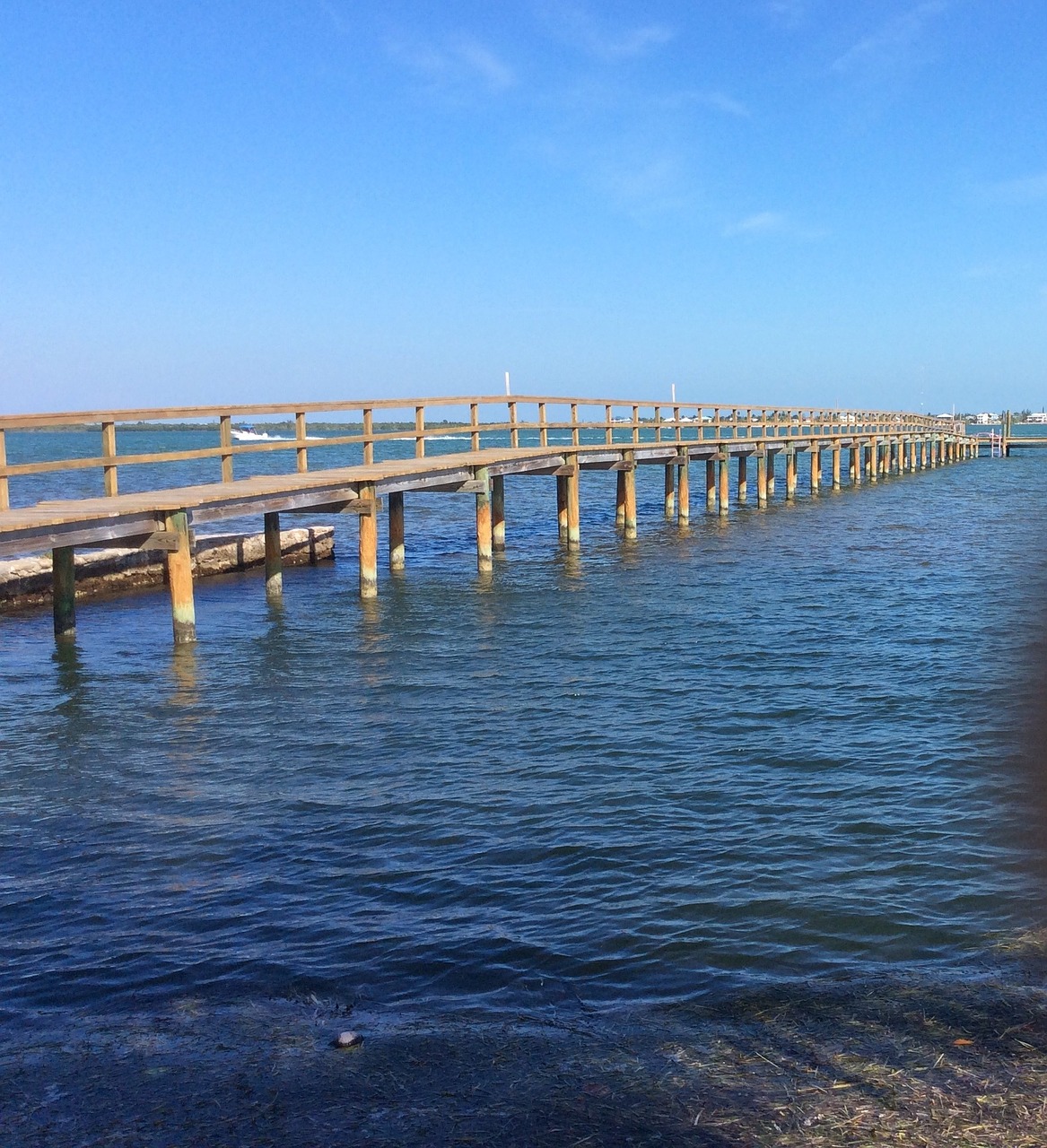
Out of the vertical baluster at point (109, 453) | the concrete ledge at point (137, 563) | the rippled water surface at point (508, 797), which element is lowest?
the rippled water surface at point (508, 797)

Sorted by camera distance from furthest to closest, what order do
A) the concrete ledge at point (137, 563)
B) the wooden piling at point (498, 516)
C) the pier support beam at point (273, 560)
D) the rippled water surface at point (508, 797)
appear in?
the wooden piling at point (498, 516), the pier support beam at point (273, 560), the concrete ledge at point (137, 563), the rippled water surface at point (508, 797)

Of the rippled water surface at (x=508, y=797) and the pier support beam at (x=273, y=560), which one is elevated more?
the pier support beam at (x=273, y=560)

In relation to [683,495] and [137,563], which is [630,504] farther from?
[137,563]

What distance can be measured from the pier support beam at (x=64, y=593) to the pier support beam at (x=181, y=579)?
1.33 metres

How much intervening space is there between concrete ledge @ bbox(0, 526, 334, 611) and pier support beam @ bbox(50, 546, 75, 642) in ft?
8.98

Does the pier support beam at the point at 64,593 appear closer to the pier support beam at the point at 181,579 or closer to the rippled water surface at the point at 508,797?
the rippled water surface at the point at 508,797

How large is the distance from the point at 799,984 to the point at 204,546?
1601 centimetres

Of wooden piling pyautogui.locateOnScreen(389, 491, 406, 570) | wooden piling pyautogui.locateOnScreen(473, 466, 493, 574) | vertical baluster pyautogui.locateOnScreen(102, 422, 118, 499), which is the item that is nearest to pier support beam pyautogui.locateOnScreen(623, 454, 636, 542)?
wooden piling pyautogui.locateOnScreen(473, 466, 493, 574)

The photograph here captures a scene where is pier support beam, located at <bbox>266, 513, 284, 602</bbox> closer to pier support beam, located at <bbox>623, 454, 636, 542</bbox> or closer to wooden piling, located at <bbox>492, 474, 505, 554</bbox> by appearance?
wooden piling, located at <bbox>492, 474, 505, 554</bbox>

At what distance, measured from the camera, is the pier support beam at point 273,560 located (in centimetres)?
1697

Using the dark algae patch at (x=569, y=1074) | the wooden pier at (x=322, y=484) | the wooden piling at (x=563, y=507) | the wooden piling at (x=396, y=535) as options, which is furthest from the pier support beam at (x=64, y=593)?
the wooden piling at (x=563, y=507)

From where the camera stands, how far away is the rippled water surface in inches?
215

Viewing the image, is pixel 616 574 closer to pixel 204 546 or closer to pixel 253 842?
pixel 204 546

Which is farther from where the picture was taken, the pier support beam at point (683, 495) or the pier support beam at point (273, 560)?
the pier support beam at point (683, 495)
